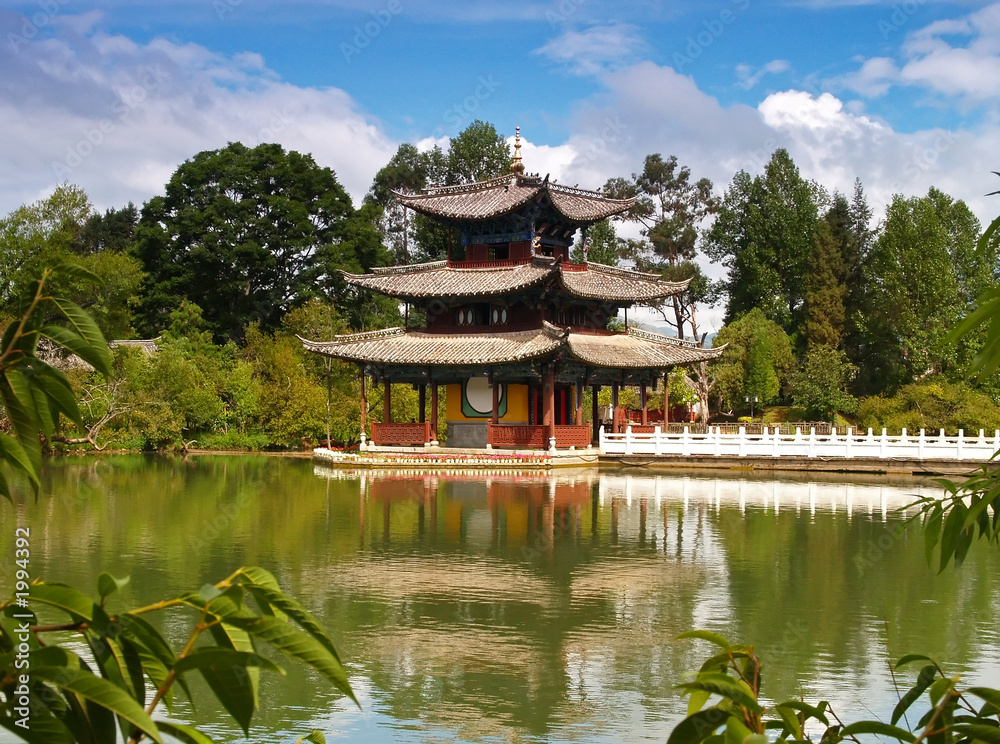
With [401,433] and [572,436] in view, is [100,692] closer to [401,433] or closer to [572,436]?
[572,436]

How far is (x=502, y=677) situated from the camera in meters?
7.75

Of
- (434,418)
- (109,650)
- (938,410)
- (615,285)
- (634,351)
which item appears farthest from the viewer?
(615,285)

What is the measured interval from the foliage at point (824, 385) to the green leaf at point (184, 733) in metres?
40.1

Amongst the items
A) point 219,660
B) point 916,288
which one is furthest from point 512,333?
point 219,660

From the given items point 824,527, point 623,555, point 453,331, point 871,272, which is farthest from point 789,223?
point 623,555

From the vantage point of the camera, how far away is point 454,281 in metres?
31.7

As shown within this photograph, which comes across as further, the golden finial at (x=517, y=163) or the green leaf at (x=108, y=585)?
the golden finial at (x=517, y=163)

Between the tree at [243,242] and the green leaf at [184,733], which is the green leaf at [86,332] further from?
the tree at [243,242]

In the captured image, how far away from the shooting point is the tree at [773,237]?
46.4 meters

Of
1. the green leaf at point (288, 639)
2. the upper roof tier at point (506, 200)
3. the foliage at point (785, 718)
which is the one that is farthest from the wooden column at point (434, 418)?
the green leaf at point (288, 639)

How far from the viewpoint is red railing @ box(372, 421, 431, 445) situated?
29984 mm

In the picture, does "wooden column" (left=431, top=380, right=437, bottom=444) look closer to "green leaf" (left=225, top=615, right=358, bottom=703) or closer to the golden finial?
the golden finial

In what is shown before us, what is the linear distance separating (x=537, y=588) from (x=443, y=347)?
19747 mm

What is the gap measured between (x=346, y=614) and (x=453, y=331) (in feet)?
73.9
